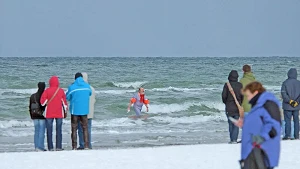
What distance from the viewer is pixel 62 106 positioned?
12.4 m

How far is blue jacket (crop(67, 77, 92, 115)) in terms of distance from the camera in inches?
479

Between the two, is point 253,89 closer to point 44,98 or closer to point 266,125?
point 266,125

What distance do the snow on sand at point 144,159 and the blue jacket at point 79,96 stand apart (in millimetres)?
970

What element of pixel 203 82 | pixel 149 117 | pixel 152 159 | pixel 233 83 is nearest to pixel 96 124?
pixel 149 117

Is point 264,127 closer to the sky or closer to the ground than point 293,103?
closer to the ground

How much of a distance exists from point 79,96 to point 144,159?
6.91 feet

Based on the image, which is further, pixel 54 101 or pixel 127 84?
pixel 127 84

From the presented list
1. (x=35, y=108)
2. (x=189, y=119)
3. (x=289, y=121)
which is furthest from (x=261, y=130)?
(x=189, y=119)

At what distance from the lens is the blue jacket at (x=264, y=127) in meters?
6.70

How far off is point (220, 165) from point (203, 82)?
116ft

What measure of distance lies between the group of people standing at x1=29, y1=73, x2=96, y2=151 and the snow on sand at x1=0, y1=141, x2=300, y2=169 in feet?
3.34

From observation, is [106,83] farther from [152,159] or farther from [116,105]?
[152,159]

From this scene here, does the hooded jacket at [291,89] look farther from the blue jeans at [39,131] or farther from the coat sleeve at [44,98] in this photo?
the blue jeans at [39,131]

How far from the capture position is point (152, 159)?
1073 cm
